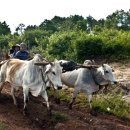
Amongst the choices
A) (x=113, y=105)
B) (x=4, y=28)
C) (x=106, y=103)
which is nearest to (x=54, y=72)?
(x=106, y=103)

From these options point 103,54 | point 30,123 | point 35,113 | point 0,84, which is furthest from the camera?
point 103,54

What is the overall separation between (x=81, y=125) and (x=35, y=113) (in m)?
1.01

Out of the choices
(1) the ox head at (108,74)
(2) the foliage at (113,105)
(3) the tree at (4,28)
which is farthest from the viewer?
(3) the tree at (4,28)

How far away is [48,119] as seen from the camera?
9023 mm

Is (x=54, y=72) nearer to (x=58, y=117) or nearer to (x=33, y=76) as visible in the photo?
(x=33, y=76)

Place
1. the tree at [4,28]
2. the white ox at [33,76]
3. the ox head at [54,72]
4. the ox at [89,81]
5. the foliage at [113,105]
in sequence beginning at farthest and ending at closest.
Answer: the tree at [4,28] < the foliage at [113,105] < the ox at [89,81] < the white ox at [33,76] < the ox head at [54,72]

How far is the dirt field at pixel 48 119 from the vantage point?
8688 millimetres

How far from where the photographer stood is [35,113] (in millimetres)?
9352

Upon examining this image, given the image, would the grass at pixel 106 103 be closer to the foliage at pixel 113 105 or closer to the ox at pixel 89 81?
the foliage at pixel 113 105

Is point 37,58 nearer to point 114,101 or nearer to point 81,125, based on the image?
point 81,125

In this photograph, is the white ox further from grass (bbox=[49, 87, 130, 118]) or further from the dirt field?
grass (bbox=[49, 87, 130, 118])

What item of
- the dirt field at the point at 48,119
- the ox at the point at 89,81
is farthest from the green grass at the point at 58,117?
the ox at the point at 89,81

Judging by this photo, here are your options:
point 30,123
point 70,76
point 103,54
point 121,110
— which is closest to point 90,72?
point 70,76

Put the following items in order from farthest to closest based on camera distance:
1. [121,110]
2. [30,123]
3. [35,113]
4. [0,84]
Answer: [121,110] → [0,84] → [35,113] → [30,123]
